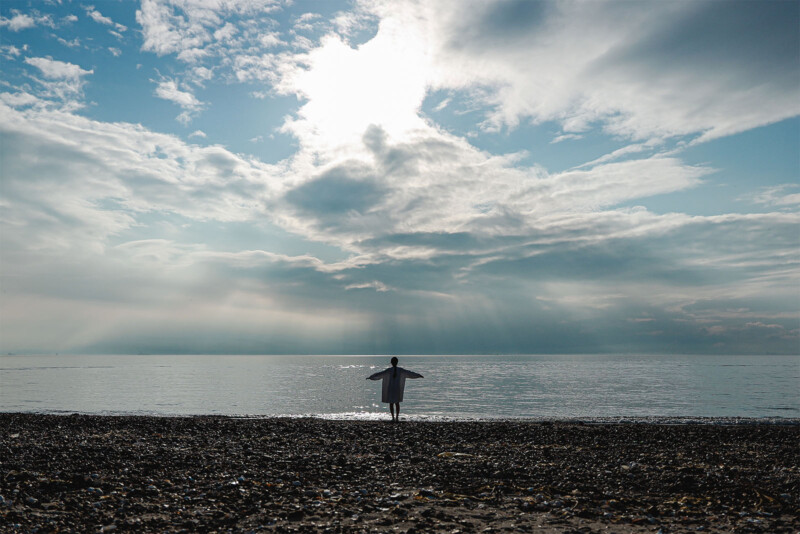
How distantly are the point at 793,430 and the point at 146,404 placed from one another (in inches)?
1871

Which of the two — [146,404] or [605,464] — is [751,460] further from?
[146,404]

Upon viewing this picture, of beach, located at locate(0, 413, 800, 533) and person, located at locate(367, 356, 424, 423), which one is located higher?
person, located at locate(367, 356, 424, 423)

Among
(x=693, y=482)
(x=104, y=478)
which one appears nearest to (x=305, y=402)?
(x=104, y=478)

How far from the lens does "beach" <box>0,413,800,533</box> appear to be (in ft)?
33.6

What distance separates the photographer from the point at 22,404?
47.1 meters

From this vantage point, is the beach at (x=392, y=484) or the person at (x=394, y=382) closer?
the beach at (x=392, y=484)

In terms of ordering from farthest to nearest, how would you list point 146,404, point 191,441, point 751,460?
point 146,404
point 191,441
point 751,460

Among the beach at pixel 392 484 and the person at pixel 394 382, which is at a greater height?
the person at pixel 394 382

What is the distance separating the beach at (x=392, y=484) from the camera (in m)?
10.2

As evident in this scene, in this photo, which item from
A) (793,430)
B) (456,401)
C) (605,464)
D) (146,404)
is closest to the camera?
(605,464)

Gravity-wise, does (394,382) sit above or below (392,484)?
above

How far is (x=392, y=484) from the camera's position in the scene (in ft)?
43.5

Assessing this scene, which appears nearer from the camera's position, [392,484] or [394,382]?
[392,484]

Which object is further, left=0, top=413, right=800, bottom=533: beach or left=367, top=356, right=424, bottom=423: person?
left=367, top=356, right=424, bottom=423: person
